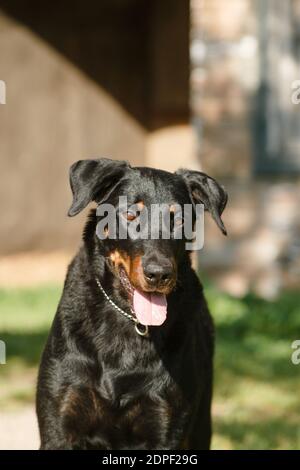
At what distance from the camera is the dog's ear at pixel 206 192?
4559 millimetres

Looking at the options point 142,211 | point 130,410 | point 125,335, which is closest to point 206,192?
point 142,211

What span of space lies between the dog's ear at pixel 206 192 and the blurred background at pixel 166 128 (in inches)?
136

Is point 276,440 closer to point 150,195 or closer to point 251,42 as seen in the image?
point 150,195

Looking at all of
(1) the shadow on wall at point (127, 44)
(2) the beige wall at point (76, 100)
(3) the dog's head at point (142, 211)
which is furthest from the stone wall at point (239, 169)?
(3) the dog's head at point (142, 211)

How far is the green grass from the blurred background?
28 millimetres

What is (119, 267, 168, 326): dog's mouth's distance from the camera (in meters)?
4.30

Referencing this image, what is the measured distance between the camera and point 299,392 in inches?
275

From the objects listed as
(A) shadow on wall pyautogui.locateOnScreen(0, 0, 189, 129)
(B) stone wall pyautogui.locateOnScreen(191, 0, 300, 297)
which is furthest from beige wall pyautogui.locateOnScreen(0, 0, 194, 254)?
(B) stone wall pyautogui.locateOnScreen(191, 0, 300, 297)

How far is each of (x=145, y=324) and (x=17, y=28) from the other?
6823mm

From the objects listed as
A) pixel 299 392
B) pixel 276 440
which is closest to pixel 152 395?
pixel 276 440

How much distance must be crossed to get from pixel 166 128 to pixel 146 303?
6.60 meters

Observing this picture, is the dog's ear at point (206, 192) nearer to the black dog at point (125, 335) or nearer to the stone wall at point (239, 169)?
the black dog at point (125, 335)

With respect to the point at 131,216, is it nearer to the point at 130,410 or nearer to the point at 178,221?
the point at 178,221
